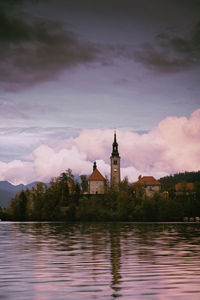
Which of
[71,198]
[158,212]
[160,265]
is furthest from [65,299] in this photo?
[71,198]

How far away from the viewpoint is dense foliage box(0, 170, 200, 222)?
517 ft

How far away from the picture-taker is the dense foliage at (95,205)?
15750 cm

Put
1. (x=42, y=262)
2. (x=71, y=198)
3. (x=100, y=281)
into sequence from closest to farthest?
(x=100, y=281), (x=42, y=262), (x=71, y=198)

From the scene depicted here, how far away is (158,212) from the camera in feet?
513

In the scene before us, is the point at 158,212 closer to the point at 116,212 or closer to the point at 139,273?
the point at 116,212

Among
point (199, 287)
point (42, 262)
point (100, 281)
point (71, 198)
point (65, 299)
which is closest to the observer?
point (65, 299)

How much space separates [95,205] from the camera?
16650 cm

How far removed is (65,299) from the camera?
15367 mm

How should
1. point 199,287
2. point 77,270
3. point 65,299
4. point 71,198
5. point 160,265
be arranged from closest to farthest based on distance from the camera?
point 65,299, point 199,287, point 77,270, point 160,265, point 71,198

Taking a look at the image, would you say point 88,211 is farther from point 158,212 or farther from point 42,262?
point 42,262

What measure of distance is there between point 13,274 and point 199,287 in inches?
370

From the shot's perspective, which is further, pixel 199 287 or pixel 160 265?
pixel 160 265

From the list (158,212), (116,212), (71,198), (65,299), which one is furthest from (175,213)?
(65,299)

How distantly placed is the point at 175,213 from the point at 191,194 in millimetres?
27511
